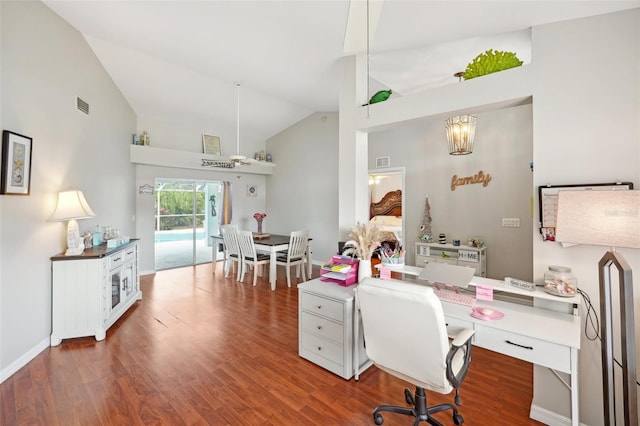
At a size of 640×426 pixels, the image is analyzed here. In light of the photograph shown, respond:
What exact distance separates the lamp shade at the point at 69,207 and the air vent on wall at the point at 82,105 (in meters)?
1.16

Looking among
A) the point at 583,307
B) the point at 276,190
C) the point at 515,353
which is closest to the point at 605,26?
the point at 583,307

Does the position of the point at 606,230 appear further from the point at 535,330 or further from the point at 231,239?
the point at 231,239

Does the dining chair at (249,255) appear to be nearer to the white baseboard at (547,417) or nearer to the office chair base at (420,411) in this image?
the office chair base at (420,411)

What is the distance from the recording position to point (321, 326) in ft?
8.27

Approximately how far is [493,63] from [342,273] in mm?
2115

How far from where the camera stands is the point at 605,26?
70.1 inches

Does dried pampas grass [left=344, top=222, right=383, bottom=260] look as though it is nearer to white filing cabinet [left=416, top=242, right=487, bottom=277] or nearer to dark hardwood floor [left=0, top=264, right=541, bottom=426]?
dark hardwood floor [left=0, top=264, right=541, bottom=426]

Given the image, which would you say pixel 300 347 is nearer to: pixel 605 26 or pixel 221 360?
pixel 221 360

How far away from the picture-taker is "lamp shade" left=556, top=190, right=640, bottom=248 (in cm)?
141

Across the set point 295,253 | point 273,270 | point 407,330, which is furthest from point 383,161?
point 407,330

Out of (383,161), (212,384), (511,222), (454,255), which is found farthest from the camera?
(383,161)

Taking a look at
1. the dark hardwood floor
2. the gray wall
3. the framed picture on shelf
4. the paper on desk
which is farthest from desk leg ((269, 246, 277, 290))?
the paper on desk

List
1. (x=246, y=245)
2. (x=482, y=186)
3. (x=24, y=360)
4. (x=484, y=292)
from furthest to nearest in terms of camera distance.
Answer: (x=246, y=245) → (x=482, y=186) → (x=24, y=360) → (x=484, y=292)

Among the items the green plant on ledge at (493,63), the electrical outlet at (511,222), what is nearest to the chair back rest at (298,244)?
the electrical outlet at (511,222)
